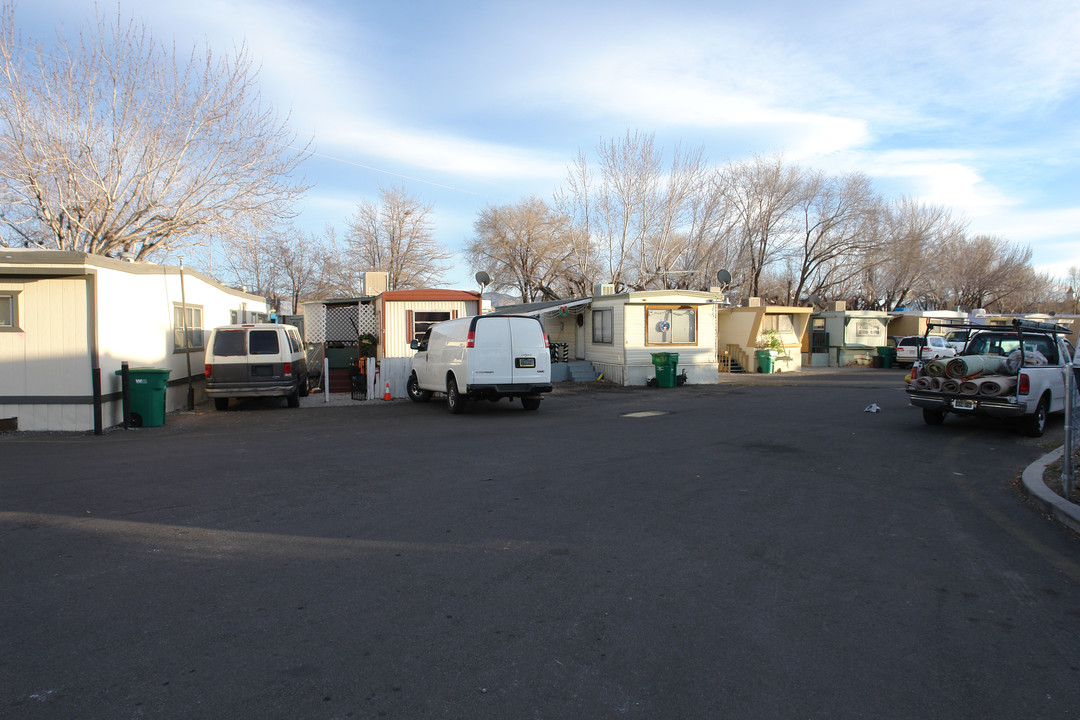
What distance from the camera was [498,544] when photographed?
5.34 metres

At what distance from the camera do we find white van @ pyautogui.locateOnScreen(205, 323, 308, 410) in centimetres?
1428

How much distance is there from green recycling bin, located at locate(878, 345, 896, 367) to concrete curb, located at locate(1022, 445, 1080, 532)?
2732cm

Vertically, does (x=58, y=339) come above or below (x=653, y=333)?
below

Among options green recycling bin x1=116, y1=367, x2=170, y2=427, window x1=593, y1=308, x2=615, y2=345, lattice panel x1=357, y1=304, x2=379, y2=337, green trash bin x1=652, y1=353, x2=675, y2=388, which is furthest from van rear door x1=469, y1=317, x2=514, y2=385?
lattice panel x1=357, y1=304, x2=379, y2=337

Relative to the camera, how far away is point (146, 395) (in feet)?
40.7

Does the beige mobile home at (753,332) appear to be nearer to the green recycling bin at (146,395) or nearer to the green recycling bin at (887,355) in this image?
the green recycling bin at (887,355)

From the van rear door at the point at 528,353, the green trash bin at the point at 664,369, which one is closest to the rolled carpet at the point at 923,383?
the van rear door at the point at 528,353

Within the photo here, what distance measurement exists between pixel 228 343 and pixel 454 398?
5.05 metres

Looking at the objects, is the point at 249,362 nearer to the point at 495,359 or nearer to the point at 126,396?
the point at 126,396

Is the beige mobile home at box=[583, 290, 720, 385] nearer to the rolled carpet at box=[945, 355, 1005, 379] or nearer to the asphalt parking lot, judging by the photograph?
the rolled carpet at box=[945, 355, 1005, 379]

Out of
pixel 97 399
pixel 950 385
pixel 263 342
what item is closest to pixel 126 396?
pixel 97 399

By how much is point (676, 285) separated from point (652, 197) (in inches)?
213

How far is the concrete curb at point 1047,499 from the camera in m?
5.91

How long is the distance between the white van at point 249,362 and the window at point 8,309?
3383 millimetres
